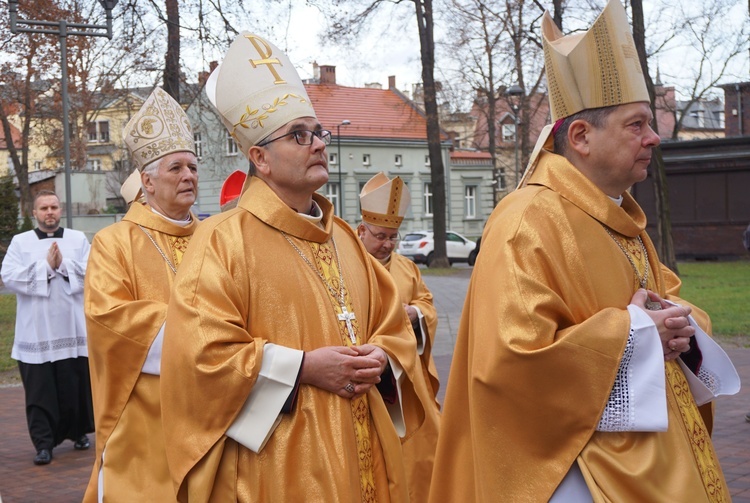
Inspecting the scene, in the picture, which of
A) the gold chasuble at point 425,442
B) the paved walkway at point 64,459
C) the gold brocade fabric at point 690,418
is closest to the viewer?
the gold brocade fabric at point 690,418

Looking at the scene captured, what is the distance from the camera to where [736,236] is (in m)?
30.8

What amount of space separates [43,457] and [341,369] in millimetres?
5169

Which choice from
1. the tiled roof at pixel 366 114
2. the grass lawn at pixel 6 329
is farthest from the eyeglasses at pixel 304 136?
the tiled roof at pixel 366 114

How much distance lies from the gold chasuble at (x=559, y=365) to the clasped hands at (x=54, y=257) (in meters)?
5.68

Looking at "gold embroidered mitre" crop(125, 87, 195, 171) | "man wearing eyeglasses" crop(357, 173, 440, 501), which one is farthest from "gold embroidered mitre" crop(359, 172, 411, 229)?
"gold embroidered mitre" crop(125, 87, 195, 171)

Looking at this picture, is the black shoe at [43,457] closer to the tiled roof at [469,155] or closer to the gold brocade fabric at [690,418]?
the gold brocade fabric at [690,418]

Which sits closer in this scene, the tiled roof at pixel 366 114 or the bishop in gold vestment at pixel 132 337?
the bishop in gold vestment at pixel 132 337

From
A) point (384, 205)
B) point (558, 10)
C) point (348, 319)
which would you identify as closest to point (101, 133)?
point (558, 10)

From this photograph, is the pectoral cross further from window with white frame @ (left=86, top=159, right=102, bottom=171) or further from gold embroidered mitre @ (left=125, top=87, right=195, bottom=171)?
window with white frame @ (left=86, top=159, right=102, bottom=171)

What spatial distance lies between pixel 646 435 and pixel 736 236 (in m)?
29.5

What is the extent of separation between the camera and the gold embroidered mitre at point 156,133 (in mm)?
5730

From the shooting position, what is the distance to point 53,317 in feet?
28.0

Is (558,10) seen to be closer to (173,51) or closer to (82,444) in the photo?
(173,51)

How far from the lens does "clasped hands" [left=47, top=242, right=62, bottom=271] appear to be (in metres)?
8.27
